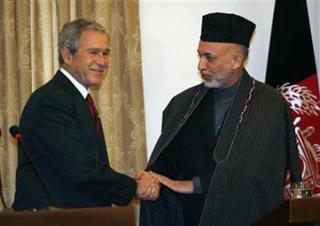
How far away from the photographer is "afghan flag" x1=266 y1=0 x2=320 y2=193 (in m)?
4.86

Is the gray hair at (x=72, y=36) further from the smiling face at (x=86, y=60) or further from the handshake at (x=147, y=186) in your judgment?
the handshake at (x=147, y=186)

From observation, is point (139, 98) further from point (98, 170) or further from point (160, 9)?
point (98, 170)

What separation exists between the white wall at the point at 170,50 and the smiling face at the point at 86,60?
1.11 m

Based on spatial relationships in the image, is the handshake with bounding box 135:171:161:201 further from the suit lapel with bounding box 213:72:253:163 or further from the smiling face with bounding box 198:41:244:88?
the smiling face with bounding box 198:41:244:88

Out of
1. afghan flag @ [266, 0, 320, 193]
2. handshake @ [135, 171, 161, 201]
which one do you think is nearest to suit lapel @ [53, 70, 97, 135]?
handshake @ [135, 171, 161, 201]

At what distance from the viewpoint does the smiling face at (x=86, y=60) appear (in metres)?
3.99

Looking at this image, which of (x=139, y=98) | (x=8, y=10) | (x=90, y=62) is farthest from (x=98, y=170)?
(x=8, y=10)

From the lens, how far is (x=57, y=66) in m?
4.92

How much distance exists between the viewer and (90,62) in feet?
13.1

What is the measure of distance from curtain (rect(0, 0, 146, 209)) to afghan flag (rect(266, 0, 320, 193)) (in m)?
0.92

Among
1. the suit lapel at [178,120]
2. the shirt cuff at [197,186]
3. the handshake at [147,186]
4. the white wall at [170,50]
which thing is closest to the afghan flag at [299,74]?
the white wall at [170,50]

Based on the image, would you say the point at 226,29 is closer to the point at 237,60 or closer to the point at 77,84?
the point at 237,60

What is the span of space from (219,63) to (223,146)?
1.61 feet

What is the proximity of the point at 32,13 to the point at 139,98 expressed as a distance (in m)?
0.89
